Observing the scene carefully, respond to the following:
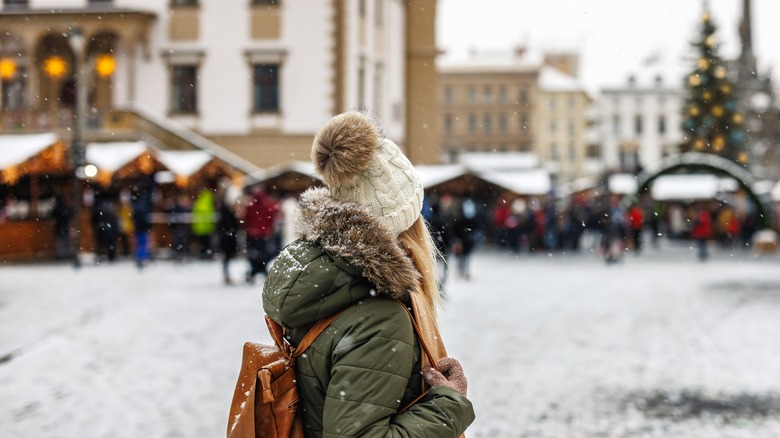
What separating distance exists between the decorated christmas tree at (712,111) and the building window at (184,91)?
79.5ft

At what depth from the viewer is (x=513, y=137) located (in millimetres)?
104125

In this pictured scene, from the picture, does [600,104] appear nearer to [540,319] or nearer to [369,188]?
[540,319]

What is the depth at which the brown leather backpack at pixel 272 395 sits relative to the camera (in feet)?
7.97

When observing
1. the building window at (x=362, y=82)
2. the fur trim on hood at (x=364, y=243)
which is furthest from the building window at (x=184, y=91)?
the fur trim on hood at (x=364, y=243)

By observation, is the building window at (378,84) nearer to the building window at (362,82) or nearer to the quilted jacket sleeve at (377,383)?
the building window at (362,82)

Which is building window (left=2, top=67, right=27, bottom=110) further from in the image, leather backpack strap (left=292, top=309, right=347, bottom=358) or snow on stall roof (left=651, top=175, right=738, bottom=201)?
leather backpack strap (left=292, top=309, right=347, bottom=358)

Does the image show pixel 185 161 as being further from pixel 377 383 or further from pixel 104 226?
pixel 377 383

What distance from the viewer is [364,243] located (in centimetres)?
241

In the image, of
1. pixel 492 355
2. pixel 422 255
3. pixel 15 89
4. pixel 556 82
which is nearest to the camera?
pixel 422 255

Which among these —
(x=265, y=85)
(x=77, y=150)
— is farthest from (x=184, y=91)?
(x=77, y=150)

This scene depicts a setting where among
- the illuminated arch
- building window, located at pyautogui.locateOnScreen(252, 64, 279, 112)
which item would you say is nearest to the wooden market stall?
building window, located at pyautogui.locateOnScreen(252, 64, 279, 112)

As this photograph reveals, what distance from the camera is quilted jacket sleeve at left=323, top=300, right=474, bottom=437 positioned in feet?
7.55

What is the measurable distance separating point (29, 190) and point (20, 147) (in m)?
3.19

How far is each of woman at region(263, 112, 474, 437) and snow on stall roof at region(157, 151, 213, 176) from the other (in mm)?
25173
